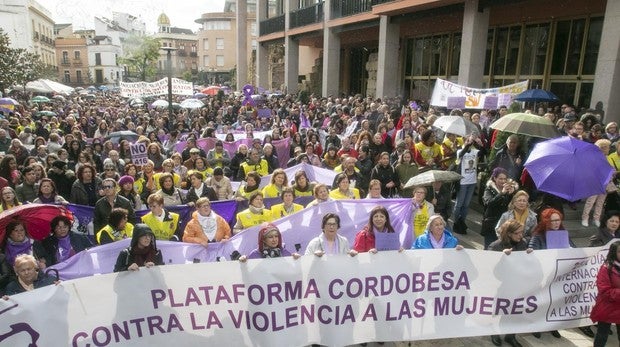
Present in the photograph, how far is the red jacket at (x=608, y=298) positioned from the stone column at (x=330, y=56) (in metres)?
20.3

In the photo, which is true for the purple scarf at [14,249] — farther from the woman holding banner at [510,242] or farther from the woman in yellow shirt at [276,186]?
the woman holding banner at [510,242]

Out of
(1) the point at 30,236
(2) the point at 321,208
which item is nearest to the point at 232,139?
(2) the point at 321,208

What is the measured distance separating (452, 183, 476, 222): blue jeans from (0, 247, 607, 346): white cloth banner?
301 cm

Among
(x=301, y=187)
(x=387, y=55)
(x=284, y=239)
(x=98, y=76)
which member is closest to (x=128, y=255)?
(x=284, y=239)

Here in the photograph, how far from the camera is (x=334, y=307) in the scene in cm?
455

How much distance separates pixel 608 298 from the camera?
4445mm

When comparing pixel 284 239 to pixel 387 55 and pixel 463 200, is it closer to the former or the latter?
pixel 463 200

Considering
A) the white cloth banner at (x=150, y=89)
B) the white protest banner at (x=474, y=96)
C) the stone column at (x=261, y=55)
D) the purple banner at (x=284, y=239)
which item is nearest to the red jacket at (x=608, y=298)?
the purple banner at (x=284, y=239)

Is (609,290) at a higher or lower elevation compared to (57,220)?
lower

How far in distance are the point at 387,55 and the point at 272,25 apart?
1607 centimetres

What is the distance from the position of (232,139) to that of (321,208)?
6442mm

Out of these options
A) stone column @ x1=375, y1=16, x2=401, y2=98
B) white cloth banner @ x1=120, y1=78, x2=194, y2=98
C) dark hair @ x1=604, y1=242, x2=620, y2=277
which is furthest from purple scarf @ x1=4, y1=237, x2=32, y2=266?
stone column @ x1=375, y1=16, x2=401, y2=98

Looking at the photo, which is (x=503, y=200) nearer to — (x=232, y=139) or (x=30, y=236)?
(x=30, y=236)

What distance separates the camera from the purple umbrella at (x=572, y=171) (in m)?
5.39
